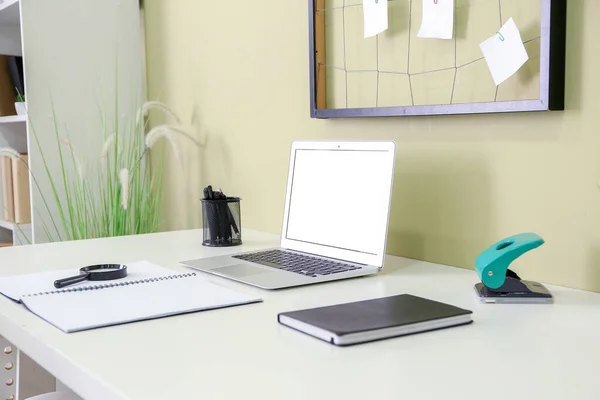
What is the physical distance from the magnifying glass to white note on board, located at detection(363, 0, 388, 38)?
0.67 m

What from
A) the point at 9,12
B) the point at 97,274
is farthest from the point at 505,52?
the point at 9,12

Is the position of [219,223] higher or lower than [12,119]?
lower

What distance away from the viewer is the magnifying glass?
3.66 ft

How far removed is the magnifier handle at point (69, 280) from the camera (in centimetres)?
110

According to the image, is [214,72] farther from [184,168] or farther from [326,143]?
[326,143]

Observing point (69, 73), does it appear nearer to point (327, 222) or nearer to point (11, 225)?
point (11, 225)

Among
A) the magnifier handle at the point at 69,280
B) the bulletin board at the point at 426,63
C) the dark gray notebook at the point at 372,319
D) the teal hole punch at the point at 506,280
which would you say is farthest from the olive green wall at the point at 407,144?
the magnifier handle at the point at 69,280

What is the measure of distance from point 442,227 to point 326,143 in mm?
276

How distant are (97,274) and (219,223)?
0.41 meters

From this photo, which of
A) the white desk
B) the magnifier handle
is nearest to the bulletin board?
the white desk

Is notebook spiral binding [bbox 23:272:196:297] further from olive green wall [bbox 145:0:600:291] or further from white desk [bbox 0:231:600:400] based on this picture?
olive green wall [bbox 145:0:600:291]

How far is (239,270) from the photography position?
3.99 ft

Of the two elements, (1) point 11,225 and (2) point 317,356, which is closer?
(2) point 317,356

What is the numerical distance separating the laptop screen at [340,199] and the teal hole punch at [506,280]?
246 mm
